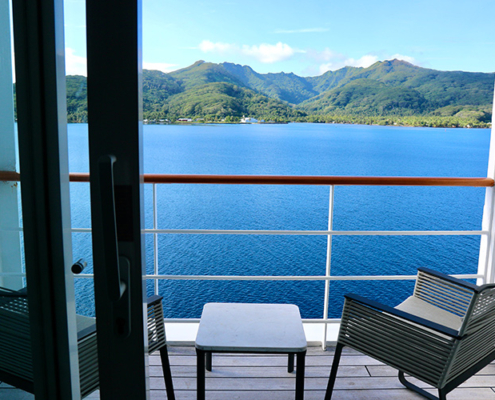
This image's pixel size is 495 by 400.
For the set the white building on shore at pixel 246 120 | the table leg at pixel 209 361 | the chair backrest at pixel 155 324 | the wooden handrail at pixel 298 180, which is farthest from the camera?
the white building on shore at pixel 246 120

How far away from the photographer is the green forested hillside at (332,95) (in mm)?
23094

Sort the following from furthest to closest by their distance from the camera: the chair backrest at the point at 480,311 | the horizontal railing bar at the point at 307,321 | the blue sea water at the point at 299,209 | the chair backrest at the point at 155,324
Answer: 1. the blue sea water at the point at 299,209
2. the horizontal railing bar at the point at 307,321
3. the chair backrest at the point at 155,324
4. the chair backrest at the point at 480,311

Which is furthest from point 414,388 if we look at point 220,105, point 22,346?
point 220,105

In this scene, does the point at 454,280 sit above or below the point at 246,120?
below

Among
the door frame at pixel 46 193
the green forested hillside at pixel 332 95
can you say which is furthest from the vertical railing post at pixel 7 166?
the green forested hillside at pixel 332 95

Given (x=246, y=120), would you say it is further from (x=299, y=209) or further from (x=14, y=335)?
(x=14, y=335)

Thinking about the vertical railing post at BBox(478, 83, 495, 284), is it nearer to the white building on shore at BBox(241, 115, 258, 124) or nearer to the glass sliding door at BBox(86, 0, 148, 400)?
the glass sliding door at BBox(86, 0, 148, 400)

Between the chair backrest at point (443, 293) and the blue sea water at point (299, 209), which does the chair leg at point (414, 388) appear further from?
the blue sea water at point (299, 209)

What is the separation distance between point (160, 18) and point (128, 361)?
30.3 meters

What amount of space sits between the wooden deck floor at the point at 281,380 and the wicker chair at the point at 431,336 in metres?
0.14

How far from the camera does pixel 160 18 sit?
90.7ft

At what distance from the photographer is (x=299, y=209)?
18328 mm

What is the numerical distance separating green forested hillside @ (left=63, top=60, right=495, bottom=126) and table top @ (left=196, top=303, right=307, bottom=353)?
2079cm

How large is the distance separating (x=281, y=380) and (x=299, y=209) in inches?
664
